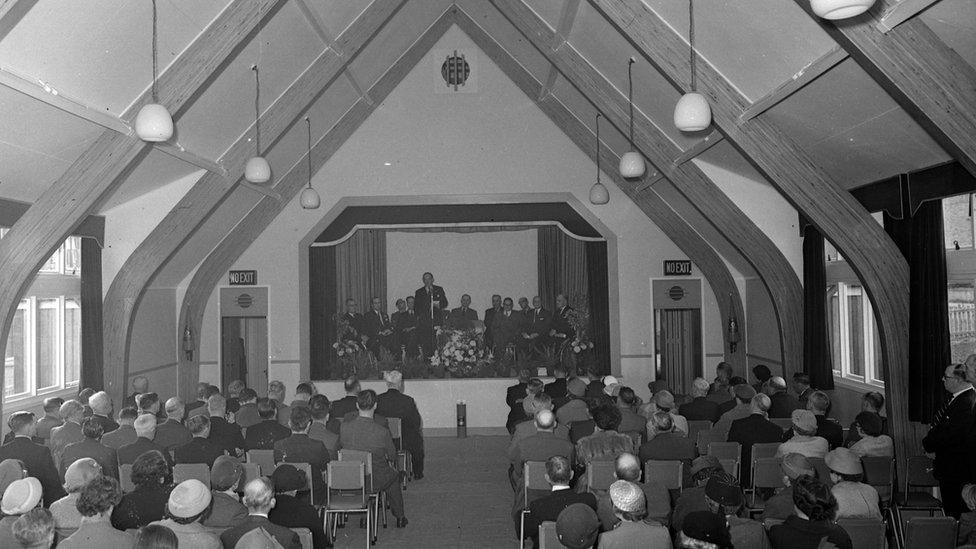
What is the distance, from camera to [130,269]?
1070 centimetres

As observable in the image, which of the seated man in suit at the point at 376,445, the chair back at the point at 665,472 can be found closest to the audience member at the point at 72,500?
the seated man in suit at the point at 376,445

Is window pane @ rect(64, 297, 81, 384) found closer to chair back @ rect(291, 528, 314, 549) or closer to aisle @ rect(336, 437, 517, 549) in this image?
aisle @ rect(336, 437, 517, 549)

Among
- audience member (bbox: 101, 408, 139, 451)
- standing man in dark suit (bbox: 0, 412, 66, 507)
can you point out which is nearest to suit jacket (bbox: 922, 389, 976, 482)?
audience member (bbox: 101, 408, 139, 451)

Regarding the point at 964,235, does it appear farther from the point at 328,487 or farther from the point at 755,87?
the point at 328,487

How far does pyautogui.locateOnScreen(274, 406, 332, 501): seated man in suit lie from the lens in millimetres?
6598

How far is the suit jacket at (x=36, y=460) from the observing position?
609 cm

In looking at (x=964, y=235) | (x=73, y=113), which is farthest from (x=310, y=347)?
(x=964, y=235)

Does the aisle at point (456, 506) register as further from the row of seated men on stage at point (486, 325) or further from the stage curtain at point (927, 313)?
the stage curtain at point (927, 313)

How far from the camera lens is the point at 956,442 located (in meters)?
6.29

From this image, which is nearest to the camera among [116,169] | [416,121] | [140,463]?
[140,463]

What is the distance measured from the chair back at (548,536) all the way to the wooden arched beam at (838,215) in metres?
4.52

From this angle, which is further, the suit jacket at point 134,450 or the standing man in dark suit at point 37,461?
the suit jacket at point 134,450

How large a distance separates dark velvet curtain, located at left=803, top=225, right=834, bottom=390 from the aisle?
4.10 m

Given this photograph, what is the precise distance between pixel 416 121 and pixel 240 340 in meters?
4.97
